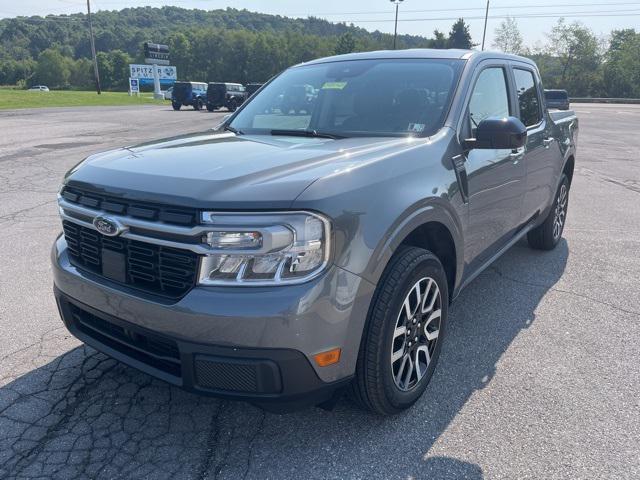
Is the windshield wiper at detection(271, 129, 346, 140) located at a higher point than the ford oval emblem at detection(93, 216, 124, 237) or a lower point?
higher

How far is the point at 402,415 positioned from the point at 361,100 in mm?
1970

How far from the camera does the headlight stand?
199cm

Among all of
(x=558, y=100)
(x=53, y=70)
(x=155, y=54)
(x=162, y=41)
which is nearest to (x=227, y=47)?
(x=162, y=41)

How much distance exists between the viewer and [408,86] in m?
3.34

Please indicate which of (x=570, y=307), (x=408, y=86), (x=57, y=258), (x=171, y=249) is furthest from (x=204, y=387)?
(x=570, y=307)

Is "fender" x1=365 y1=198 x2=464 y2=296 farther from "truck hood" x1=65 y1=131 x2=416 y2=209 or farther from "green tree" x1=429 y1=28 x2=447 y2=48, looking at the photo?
"green tree" x1=429 y1=28 x2=447 y2=48

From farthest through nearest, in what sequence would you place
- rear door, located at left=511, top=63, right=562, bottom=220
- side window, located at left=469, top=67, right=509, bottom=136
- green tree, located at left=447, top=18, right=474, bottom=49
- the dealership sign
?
green tree, located at left=447, top=18, right=474, bottom=49, the dealership sign, rear door, located at left=511, top=63, right=562, bottom=220, side window, located at left=469, top=67, right=509, bottom=136

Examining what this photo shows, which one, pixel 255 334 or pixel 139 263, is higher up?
pixel 139 263

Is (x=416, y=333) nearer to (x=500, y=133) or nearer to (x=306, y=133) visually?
(x=500, y=133)

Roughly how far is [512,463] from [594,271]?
316 centimetres

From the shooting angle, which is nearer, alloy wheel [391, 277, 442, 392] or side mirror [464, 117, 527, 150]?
alloy wheel [391, 277, 442, 392]

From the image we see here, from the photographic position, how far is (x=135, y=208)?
86.3 inches

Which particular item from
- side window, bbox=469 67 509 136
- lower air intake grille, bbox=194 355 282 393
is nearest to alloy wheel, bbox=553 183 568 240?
side window, bbox=469 67 509 136

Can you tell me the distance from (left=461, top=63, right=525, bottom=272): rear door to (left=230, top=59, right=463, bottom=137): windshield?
0.76ft
